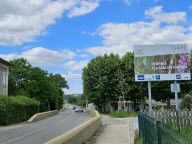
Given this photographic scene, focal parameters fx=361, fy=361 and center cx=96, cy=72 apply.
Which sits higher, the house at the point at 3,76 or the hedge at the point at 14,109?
the house at the point at 3,76

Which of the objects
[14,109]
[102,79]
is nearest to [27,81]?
[102,79]

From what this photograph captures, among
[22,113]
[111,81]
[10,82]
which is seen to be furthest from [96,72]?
[22,113]

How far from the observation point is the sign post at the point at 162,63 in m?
25.1

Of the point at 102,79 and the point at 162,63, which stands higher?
the point at 102,79

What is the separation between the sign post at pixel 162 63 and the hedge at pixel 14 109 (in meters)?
15.6

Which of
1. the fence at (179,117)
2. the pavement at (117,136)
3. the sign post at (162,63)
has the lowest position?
the pavement at (117,136)

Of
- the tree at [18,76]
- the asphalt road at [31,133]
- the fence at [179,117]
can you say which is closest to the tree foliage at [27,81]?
the tree at [18,76]

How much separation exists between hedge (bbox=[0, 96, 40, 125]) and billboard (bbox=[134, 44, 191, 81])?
1561cm

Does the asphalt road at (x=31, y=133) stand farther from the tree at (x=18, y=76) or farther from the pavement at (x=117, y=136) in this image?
the tree at (x=18, y=76)

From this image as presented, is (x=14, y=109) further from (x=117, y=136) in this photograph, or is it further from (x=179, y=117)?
(x=179, y=117)

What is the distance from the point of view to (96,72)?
61.2 m

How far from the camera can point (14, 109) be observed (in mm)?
38344

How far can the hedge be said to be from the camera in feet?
115

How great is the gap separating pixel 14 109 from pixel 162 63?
62.3ft
